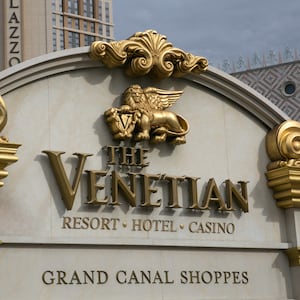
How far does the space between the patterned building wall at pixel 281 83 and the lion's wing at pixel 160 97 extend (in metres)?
21.4

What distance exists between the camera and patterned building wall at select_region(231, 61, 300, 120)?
33.4 meters

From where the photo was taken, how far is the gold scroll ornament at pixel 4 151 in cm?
1051

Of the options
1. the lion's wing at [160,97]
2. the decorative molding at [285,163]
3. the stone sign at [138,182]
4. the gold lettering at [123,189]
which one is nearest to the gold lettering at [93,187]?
the stone sign at [138,182]

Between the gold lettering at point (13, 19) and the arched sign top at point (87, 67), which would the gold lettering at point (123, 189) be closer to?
the arched sign top at point (87, 67)

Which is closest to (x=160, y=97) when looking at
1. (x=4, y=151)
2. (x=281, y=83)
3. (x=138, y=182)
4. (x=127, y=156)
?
(x=127, y=156)

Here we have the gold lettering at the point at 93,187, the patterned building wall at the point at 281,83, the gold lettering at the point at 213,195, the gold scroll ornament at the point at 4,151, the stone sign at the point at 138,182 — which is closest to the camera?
the gold scroll ornament at the point at 4,151

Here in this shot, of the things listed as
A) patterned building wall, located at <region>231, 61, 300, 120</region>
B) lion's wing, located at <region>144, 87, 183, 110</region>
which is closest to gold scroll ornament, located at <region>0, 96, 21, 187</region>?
lion's wing, located at <region>144, 87, 183, 110</region>

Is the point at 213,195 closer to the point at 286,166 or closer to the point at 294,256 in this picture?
the point at 286,166

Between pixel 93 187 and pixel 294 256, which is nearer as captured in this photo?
pixel 93 187

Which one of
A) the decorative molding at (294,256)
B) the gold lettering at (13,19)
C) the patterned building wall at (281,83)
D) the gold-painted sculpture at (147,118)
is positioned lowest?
the decorative molding at (294,256)

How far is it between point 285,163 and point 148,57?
9.35ft

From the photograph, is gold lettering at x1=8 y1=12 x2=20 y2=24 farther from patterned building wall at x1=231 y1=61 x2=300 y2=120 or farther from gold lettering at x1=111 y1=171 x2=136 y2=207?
gold lettering at x1=111 y1=171 x2=136 y2=207

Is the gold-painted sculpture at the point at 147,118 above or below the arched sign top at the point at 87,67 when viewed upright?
below

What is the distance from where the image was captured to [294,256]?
42.7 feet
